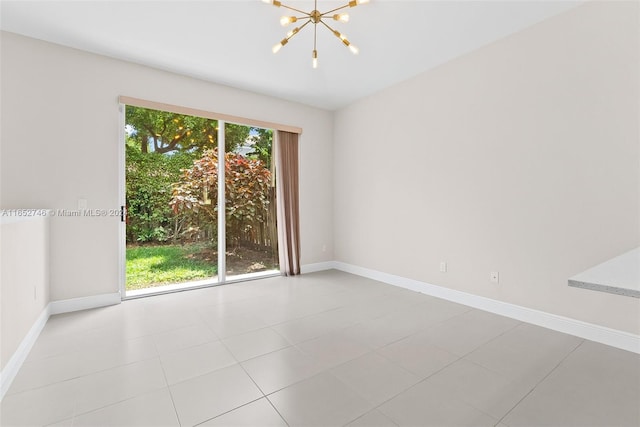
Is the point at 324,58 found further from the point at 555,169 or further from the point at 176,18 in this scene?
the point at 555,169

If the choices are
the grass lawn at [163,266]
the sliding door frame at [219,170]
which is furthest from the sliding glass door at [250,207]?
the grass lawn at [163,266]

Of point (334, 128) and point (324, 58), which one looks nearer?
point (324, 58)

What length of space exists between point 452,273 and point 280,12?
3.10 metres

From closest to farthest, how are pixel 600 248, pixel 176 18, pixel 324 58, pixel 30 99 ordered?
pixel 600 248 < pixel 176 18 < pixel 30 99 < pixel 324 58

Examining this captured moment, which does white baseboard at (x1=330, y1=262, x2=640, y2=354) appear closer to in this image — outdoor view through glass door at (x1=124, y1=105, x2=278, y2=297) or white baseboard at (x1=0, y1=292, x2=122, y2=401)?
outdoor view through glass door at (x1=124, y1=105, x2=278, y2=297)

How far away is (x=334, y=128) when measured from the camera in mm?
4984

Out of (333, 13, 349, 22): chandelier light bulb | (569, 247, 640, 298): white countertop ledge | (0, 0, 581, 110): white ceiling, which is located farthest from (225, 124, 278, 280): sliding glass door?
(569, 247, 640, 298): white countertop ledge

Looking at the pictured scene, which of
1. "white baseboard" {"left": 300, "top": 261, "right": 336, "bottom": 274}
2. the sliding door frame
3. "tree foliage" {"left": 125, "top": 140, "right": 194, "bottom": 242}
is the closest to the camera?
the sliding door frame

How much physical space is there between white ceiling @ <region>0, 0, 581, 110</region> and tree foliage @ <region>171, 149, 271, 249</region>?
1.14 meters

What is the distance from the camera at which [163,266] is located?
13.0 ft

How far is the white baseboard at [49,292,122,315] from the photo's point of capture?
9.52 ft

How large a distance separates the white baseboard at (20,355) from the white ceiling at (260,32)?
256 cm

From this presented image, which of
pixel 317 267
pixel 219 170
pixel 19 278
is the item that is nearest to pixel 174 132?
pixel 219 170

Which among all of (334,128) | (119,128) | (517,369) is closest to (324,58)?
(334,128)
